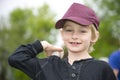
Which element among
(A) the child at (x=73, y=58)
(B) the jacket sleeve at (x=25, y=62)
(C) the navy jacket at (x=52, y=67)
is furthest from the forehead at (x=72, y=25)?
(B) the jacket sleeve at (x=25, y=62)

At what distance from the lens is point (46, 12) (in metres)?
49.1

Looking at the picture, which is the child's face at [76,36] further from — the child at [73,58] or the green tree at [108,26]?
the green tree at [108,26]

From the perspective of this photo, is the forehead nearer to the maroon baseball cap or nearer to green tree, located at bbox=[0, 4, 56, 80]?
the maroon baseball cap

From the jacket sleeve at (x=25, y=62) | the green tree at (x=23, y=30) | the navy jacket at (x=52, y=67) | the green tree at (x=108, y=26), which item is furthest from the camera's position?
the green tree at (x=23, y=30)

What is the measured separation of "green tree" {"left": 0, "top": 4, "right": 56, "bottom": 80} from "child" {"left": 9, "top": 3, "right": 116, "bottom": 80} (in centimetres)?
3524

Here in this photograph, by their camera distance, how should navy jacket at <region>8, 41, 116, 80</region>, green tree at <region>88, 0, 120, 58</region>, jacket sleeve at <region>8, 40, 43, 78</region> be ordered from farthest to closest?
1. green tree at <region>88, 0, 120, 58</region>
2. jacket sleeve at <region>8, 40, 43, 78</region>
3. navy jacket at <region>8, 41, 116, 80</region>

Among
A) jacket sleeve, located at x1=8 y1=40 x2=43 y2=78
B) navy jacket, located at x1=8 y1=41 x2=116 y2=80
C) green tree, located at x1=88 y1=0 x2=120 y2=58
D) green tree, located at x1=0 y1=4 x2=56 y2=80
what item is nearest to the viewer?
navy jacket, located at x1=8 y1=41 x2=116 y2=80

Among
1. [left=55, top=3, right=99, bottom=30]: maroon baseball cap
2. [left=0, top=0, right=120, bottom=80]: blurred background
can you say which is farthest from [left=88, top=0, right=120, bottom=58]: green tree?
[left=55, top=3, right=99, bottom=30]: maroon baseball cap

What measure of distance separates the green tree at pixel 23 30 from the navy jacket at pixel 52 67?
35.2 m

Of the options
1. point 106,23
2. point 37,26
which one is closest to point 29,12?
point 37,26

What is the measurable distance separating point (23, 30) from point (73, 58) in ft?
137

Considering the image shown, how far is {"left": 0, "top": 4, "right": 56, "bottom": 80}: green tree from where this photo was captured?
4122cm

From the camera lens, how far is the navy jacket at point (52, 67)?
433 centimetres

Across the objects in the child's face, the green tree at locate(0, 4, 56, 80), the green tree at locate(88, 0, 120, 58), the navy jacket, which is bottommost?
the green tree at locate(0, 4, 56, 80)
